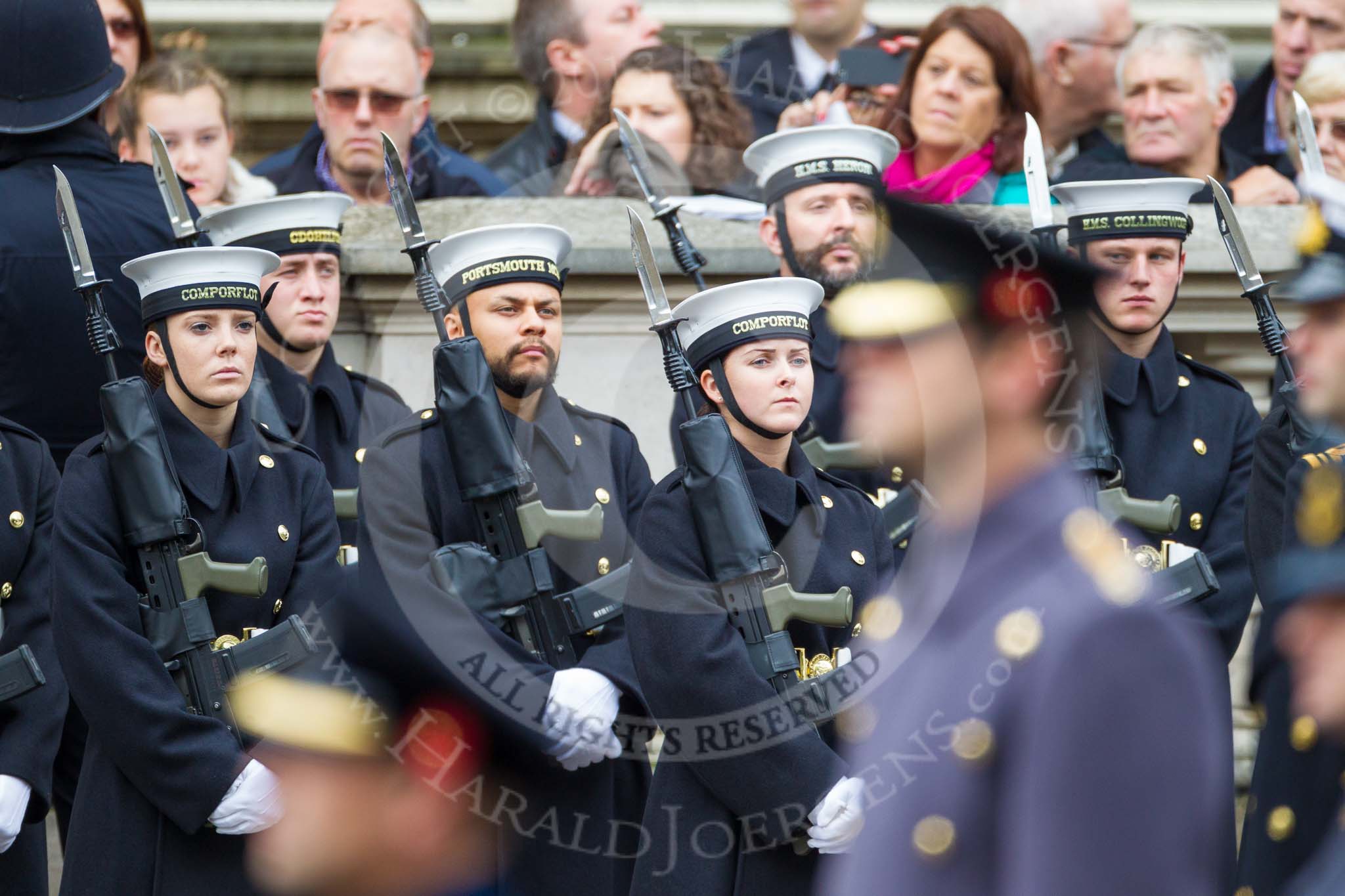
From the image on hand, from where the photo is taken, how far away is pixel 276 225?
5695mm

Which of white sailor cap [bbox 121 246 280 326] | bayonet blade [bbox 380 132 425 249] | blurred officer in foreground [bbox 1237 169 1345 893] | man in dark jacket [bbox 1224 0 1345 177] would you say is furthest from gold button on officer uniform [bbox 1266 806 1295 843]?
man in dark jacket [bbox 1224 0 1345 177]

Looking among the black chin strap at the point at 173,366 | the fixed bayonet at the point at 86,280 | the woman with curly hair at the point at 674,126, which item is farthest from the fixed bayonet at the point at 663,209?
the fixed bayonet at the point at 86,280

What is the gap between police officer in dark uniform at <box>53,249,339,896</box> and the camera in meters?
4.68

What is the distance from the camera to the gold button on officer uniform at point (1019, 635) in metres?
2.39

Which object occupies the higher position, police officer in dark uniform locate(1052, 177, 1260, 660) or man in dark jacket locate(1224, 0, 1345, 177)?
man in dark jacket locate(1224, 0, 1345, 177)

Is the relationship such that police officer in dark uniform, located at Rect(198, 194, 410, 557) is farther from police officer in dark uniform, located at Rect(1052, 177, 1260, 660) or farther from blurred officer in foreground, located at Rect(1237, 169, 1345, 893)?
blurred officer in foreground, located at Rect(1237, 169, 1345, 893)

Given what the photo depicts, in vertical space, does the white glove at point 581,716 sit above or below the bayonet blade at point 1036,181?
below

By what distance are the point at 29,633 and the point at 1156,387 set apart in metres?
2.99

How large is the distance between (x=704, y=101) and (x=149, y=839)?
9.76 ft

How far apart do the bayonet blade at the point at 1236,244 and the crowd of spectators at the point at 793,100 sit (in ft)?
2.25

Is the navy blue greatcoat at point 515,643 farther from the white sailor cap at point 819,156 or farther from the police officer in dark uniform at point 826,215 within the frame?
the white sailor cap at point 819,156

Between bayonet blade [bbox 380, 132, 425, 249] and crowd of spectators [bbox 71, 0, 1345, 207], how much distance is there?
1.11 m

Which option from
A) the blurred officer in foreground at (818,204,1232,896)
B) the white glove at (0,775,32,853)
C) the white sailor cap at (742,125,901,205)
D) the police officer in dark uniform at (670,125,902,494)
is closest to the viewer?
the blurred officer in foreground at (818,204,1232,896)

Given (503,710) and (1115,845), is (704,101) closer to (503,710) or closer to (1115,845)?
(503,710)
